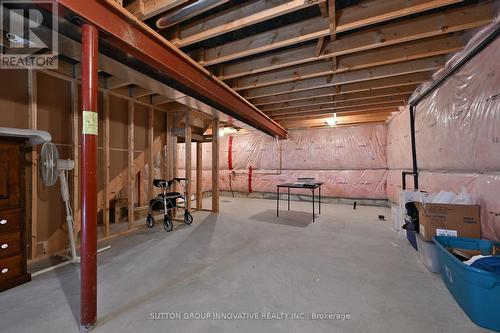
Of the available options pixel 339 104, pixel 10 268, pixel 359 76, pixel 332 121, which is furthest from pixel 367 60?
pixel 10 268

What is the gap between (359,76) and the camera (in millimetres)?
3037

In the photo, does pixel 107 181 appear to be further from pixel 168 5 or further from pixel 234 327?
pixel 234 327

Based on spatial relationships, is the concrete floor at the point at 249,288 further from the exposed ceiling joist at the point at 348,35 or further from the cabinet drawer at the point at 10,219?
the exposed ceiling joist at the point at 348,35

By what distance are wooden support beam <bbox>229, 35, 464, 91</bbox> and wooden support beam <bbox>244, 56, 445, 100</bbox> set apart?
0.32 meters

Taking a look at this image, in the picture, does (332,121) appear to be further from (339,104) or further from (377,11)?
(377,11)

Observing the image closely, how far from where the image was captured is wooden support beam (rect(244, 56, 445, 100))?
8.88 ft

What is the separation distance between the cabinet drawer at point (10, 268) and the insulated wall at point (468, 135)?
13.3 ft

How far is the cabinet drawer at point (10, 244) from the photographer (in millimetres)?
1743

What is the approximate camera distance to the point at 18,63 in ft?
7.36

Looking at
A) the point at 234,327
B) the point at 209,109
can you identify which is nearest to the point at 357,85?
the point at 209,109

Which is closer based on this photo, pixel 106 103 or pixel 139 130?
pixel 106 103

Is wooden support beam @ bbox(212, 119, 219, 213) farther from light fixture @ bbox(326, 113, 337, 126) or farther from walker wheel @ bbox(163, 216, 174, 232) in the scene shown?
light fixture @ bbox(326, 113, 337, 126)

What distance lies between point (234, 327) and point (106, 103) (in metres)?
3.23

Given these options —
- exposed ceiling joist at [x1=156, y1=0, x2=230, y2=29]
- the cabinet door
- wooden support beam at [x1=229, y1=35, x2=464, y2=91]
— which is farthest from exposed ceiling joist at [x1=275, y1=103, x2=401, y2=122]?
the cabinet door
